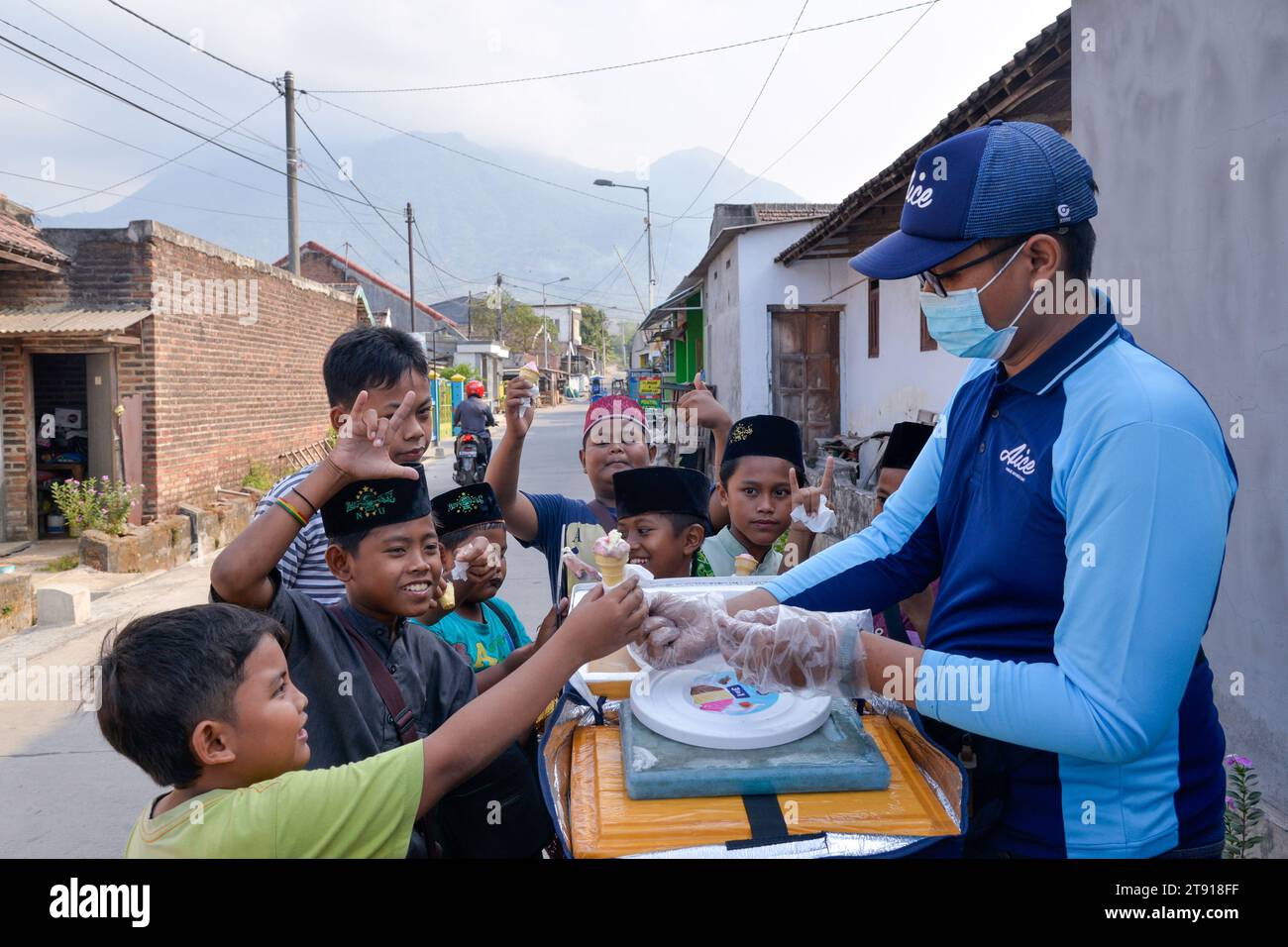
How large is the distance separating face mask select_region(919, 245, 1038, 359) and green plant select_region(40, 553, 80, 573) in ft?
31.5

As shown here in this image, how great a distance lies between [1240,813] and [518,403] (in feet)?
9.10

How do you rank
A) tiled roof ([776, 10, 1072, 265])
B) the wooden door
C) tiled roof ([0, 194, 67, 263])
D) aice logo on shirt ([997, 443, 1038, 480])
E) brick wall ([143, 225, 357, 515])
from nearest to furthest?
aice logo on shirt ([997, 443, 1038, 480]) → tiled roof ([776, 10, 1072, 265]) → tiled roof ([0, 194, 67, 263]) → brick wall ([143, 225, 357, 515]) → the wooden door

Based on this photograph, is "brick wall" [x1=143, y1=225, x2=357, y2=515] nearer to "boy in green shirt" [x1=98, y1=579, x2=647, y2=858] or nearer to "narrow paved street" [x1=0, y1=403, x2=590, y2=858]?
"narrow paved street" [x1=0, y1=403, x2=590, y2=858]

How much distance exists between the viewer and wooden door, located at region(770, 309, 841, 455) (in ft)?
45.6

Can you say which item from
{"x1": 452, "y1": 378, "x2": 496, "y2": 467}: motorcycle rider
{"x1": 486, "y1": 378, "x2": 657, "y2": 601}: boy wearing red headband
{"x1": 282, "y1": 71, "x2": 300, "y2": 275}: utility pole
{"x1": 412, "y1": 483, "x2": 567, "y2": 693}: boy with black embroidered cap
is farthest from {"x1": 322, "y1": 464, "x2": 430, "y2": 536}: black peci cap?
{"x1": 282, "y1": 71, "x2": 300, "y2": 275}: utility pole

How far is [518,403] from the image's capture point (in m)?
3.50

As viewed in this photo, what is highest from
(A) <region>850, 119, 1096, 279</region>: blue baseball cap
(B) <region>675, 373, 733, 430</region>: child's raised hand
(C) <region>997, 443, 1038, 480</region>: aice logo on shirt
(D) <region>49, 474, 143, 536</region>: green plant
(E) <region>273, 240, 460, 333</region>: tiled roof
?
(E) <region>273, 240, 460, 333</region>: tiled roof

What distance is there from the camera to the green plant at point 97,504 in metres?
9.37

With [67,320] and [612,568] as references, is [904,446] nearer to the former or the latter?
[612,568]

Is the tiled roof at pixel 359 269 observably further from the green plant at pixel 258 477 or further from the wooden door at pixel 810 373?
the wooden door at pixel 810 373

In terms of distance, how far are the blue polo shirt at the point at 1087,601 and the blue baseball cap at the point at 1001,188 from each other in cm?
21

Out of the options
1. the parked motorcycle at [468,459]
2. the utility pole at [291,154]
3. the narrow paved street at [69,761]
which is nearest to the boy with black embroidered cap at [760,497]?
the narrow paved street at [69,761]

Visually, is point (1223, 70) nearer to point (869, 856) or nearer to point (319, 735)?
point (869, 856)

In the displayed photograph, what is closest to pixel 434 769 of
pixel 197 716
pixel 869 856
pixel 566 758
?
pixel 566 758
